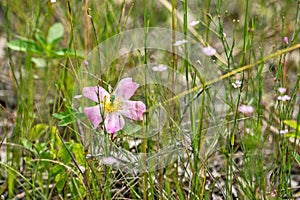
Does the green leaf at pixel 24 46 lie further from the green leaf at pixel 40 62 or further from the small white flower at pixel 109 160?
the small white flower at pixel 109 160

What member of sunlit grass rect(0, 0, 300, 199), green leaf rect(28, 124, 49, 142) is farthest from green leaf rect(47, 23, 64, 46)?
green leaf rect(28, 124, 49, 142)

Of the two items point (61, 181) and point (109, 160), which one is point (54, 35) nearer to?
point (61, 181)

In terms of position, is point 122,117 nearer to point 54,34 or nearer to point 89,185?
point 89,185

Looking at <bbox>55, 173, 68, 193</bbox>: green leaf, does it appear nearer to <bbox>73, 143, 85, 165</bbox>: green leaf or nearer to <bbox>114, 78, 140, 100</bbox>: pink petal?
<bbox>73, 143, 85, 165</bbox>: green leaf

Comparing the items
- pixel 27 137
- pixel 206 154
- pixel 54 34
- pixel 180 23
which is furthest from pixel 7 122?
pixel 206 154

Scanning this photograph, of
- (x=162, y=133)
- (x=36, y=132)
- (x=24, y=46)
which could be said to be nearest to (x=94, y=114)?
(x=162, y=133)
